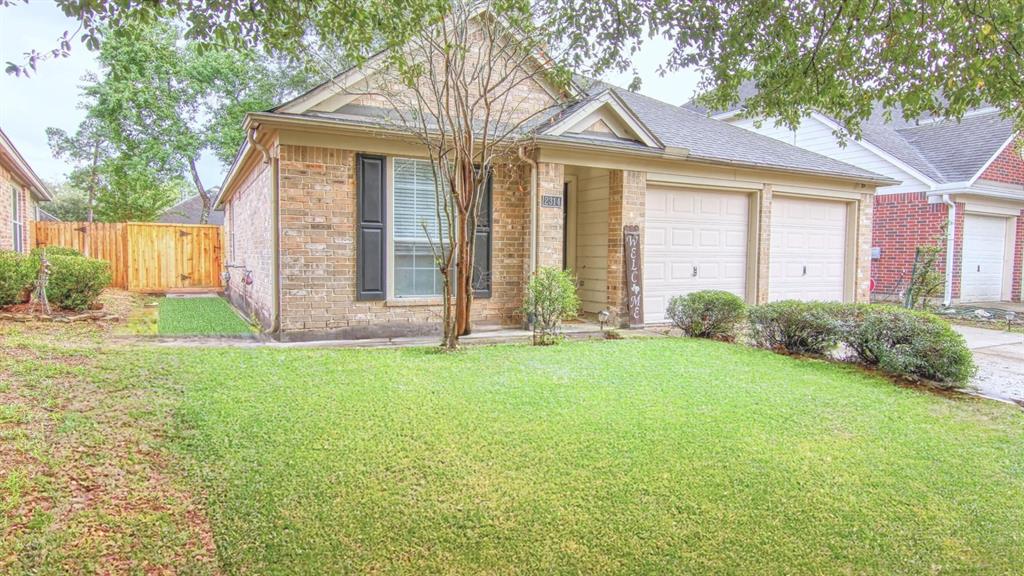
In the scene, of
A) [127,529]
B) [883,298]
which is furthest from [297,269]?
[883,298]

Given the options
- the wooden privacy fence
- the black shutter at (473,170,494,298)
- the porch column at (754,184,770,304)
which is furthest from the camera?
the wooden privacy fence

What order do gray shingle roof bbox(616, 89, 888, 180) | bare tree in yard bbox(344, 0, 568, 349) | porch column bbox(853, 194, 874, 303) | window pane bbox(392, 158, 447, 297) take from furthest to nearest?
porch column bbox(853, 194, 874, 303)
gray shingle roof bbox(616, 89, 888, 180)
window pane bbox(392, 158, 447, 297)
bare tree in yard bbox(344, 0, 568, 349)

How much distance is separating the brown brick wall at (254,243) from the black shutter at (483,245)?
9.20 ft

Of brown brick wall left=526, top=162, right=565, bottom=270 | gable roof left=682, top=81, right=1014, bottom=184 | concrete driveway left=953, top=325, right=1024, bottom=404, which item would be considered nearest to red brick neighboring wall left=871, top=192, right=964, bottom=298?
gable roof left=682, top=81, right=1014, bottom=184

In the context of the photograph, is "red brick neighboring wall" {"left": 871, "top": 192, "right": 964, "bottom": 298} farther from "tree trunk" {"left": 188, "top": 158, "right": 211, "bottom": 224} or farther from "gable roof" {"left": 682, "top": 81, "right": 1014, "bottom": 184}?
"tree trunk" {"left": 188, "top": 158, "right": 211, "bottom": 224}

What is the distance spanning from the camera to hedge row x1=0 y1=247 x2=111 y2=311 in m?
8.41

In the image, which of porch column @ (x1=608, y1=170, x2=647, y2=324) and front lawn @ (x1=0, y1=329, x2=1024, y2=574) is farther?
porch column @ (x1=608, y1=170, x2=647, y2=324)

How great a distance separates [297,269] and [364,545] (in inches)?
211

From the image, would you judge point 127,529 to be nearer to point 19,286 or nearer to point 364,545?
point 364,545

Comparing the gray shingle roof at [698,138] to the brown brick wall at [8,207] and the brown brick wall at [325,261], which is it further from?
the brown brick wall at [8,207]

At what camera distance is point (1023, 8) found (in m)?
3.73

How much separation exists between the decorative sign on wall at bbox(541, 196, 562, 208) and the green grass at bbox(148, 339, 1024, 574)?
11.9ft

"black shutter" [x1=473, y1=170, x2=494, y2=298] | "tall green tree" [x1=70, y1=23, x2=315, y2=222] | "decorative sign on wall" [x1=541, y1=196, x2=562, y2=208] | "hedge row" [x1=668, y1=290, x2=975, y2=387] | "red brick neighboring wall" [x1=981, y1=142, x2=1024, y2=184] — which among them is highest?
"tall green tree" [x1=70, y1=23, x2=315, y2=222]

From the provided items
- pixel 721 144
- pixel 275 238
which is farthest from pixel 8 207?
pixel 721 144
